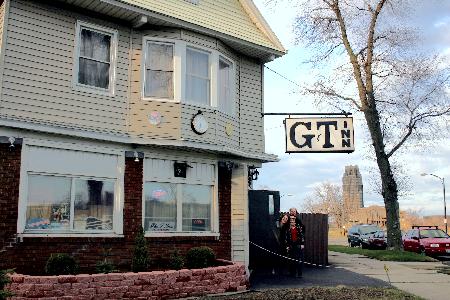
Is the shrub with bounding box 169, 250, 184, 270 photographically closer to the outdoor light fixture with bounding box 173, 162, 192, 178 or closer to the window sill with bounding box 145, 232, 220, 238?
the window sill with bounding box 145, 232, 220, 238

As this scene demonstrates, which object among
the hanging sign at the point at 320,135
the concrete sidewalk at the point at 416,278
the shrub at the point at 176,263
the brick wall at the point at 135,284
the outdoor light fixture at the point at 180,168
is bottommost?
the concrete sidewalk at the point at 416,278

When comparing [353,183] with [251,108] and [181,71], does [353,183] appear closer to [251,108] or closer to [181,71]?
[251,108]

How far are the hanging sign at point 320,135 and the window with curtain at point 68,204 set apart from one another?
4790 mm

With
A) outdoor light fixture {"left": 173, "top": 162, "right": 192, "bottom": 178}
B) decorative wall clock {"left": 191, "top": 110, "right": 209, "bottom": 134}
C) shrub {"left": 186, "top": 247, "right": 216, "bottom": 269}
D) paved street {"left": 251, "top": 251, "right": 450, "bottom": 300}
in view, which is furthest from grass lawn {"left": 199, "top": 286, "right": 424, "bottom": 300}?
decorative wall clock {"left": 191, "top": 110, "right": 209, "bottom": 134}

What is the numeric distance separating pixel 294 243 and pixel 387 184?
11.5m

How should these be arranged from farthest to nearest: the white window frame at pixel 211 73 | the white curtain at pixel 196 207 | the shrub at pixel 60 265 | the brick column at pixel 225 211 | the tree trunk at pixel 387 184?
1. the tree trunk at pixel 387 184
2. the brick column at pixel 225 211
3. the white window frame at pixel 211 73
4. the white curtain at pixel 196 207
5. the shrub at pixel 60 265

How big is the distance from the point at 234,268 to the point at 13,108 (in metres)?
6.04

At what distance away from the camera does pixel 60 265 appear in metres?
9.94

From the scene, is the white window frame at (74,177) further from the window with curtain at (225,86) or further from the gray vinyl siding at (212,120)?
the window with curtain at (225,86)

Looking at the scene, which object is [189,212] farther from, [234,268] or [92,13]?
[92,13]

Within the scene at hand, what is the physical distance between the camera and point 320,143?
12695mm

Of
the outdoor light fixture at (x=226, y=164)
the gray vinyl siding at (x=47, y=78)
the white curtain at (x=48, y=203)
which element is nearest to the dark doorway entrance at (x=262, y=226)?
the outdoor light fixture at (x=226, y=164)

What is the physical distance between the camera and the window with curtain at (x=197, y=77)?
13.4 meters

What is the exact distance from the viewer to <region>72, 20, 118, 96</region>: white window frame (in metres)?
11.8
